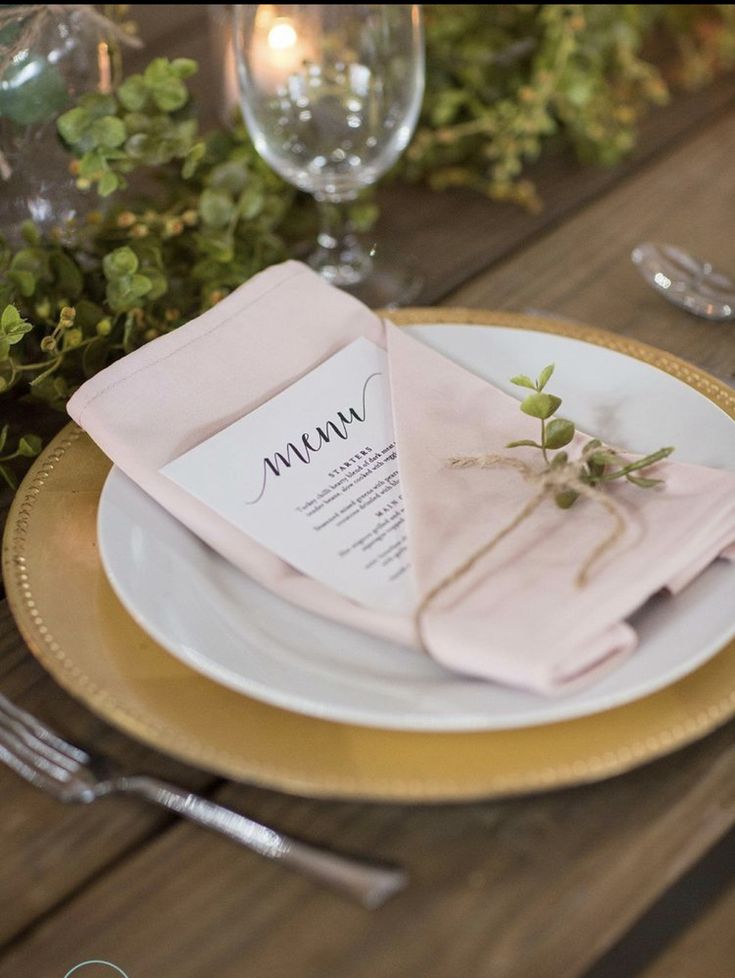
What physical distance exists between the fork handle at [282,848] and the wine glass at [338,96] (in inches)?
19.5

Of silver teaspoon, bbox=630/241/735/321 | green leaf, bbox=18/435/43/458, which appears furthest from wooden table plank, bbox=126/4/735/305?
green leaf, bbox=18/435/43/458

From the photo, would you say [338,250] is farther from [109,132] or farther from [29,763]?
[29,763]

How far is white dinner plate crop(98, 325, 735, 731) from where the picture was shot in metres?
0.49

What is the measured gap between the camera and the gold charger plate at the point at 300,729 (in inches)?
18.8

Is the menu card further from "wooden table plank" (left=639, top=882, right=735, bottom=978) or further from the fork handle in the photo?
"wooden table plank" (left=639, top=882, right=735, bottom=978)

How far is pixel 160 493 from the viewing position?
0.61m

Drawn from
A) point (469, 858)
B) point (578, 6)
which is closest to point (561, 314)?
point (578, 6)

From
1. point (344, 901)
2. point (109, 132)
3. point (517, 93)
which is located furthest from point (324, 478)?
point (517, 93)

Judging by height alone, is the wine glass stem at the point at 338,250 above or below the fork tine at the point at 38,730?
below

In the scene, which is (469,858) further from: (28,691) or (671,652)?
(28,691)

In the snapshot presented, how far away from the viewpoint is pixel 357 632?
1.82 ft

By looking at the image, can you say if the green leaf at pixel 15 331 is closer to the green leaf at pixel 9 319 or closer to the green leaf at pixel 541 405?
the green leaf at pixel 9 319

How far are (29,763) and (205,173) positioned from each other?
1.66ft

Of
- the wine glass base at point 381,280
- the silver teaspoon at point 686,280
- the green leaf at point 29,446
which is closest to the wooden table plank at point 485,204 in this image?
the wine glass base at point 381,280
